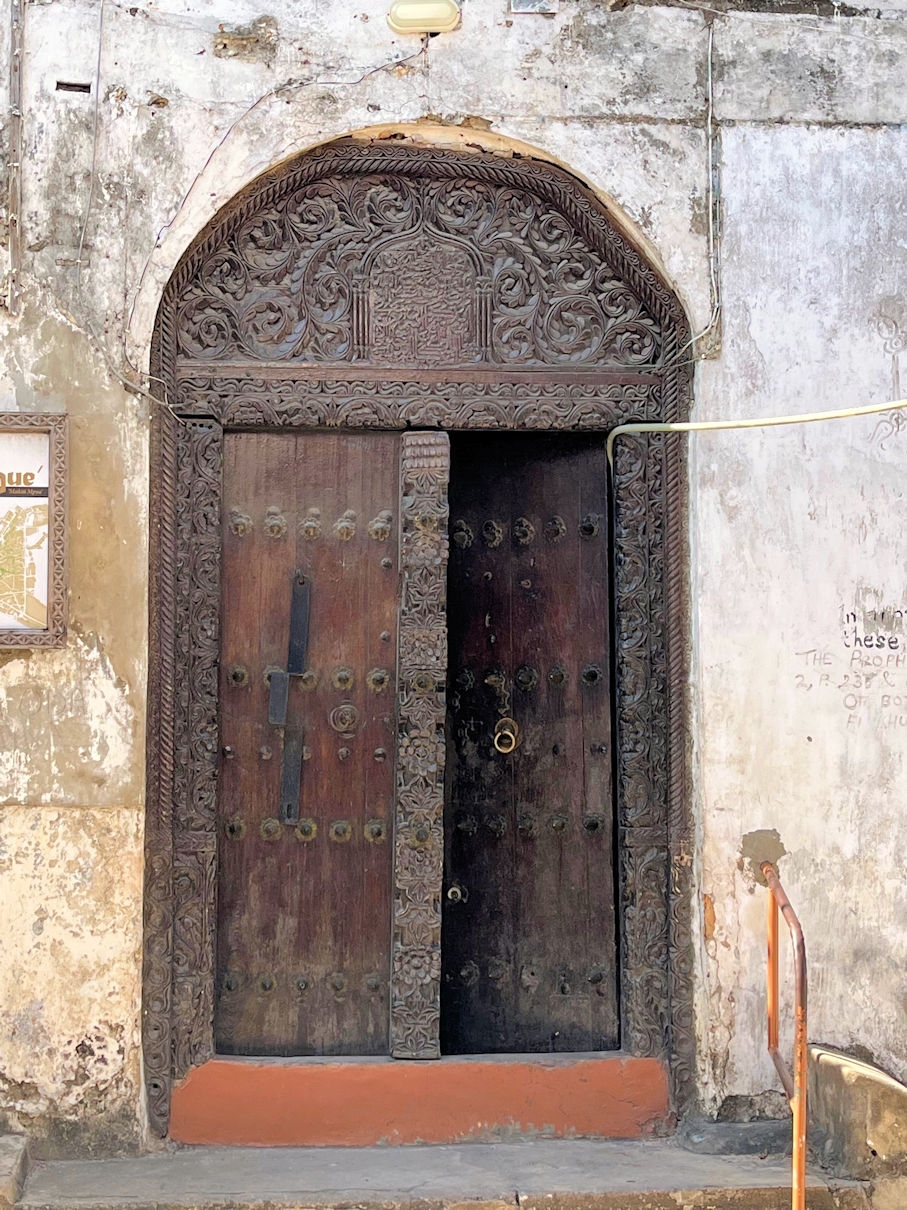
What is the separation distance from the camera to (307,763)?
4.34 meters

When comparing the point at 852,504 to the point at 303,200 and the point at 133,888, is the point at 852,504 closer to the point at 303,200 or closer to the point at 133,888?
the point at 303,200

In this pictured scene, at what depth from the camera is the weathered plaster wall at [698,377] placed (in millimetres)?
4055

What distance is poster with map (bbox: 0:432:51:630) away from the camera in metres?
4.07

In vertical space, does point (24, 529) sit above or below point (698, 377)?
below

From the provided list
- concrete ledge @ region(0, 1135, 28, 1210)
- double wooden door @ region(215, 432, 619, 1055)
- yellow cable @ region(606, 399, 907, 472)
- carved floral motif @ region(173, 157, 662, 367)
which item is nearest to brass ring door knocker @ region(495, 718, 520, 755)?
double wooden door @ region(215, 432, 619, 1055)

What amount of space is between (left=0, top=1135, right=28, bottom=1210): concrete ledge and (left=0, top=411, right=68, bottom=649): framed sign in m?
1.50

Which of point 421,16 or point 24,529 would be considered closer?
point 24,529

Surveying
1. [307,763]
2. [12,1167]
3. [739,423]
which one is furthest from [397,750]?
[12,1167]

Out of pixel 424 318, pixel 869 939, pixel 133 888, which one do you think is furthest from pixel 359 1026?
pixel 424 318

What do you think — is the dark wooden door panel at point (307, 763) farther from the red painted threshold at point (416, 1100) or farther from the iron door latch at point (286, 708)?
the red painted threshold at point (416, 1100)

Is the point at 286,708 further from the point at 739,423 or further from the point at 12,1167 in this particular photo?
the point at 739,423

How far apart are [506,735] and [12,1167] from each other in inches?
79.4

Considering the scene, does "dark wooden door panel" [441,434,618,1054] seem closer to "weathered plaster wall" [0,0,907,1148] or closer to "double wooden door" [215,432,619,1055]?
"double wooden door" [215,432,619,1055]

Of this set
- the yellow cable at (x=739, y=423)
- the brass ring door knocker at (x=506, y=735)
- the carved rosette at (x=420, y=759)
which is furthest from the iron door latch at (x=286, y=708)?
the yellow cable at (x=739, y=423)
